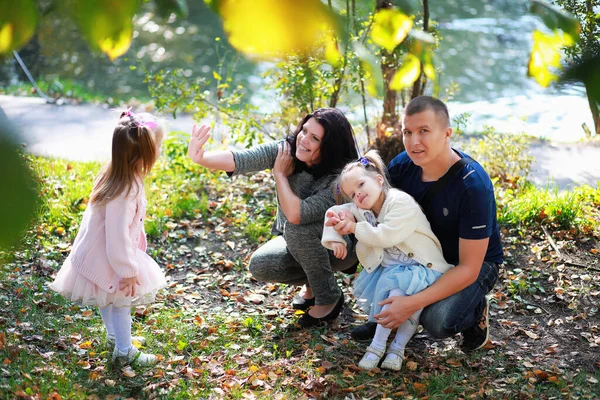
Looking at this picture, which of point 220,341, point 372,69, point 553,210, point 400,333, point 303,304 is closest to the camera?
point 372,69

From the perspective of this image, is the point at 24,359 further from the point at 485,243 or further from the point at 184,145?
→ the point at 184,145

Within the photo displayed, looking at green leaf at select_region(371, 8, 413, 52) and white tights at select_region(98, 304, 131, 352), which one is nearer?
green leaf at select_region(371, 8, 413, 52)

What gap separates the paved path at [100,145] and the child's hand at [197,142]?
2029mm

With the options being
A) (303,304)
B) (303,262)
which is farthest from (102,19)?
(303,304)

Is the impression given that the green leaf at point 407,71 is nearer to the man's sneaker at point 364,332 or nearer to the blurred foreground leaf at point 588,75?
the blurred foreground leaf at point 588,75

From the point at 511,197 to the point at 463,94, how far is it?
18.6 feet

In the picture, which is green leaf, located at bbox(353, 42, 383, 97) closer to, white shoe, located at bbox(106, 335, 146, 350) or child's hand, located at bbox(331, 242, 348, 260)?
child's hand, located at bbox(331, 242, 348, 260)

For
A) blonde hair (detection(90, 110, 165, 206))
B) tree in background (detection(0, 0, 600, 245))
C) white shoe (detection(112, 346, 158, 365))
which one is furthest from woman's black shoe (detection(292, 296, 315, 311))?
tree in background (detection(0, 0, 600, 245))

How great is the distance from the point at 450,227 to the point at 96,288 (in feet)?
4.94

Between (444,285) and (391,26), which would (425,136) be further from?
(391,26)

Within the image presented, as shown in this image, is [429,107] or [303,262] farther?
[303,262]

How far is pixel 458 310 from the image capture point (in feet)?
9.64

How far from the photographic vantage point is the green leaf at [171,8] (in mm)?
1229

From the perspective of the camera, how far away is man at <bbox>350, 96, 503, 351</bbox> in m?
2.86
